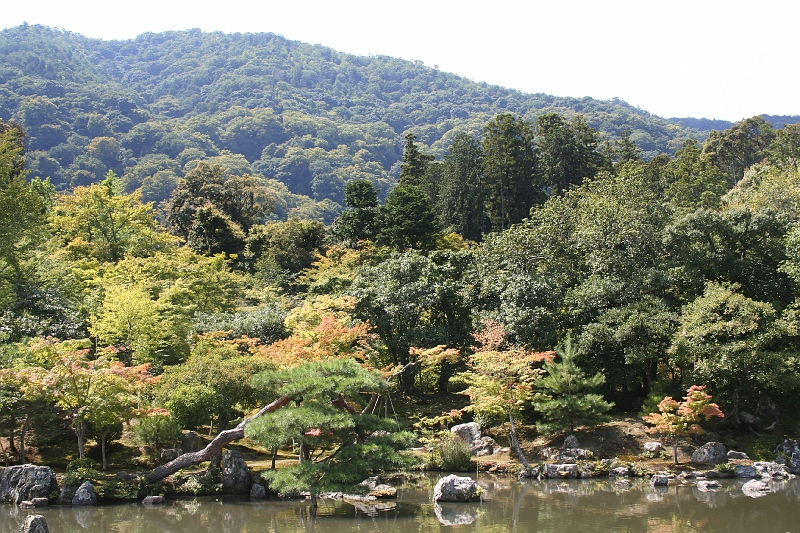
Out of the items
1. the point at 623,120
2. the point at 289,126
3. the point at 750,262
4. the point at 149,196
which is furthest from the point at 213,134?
the point at 750,262

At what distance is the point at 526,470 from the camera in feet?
62.3

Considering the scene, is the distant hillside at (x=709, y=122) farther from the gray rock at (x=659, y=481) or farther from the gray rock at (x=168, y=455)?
the gray rock at (x=168, y=455)

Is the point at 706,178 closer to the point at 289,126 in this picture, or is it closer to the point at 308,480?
the point at 308,480

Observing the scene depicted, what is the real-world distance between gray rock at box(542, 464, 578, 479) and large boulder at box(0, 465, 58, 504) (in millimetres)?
12841

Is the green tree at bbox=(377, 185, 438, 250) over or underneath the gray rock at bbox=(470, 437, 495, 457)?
over

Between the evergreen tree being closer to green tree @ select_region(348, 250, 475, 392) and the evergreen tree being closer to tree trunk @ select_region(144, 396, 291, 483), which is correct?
green tree @ select_region(348, 250, 475, 392)

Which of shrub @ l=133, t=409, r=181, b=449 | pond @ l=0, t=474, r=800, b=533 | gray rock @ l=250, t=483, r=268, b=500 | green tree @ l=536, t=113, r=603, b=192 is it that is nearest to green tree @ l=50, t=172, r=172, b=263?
shrub @ l=133, t=409, r=181, b=449

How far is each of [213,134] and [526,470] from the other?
11397cm

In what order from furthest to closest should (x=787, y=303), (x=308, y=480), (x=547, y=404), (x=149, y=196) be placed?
(x=149, y=196) < (x=787, y=303) < (x=547, y=404) < (x=308, y=480)

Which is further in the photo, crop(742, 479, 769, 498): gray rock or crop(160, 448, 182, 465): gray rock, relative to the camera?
crop(160, 448, 182, 465): gray rock

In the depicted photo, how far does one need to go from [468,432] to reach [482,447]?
65 centimetres

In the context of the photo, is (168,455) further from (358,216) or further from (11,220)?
(358,216)

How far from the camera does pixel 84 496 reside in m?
15.8

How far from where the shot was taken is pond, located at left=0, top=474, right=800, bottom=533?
1371cm
